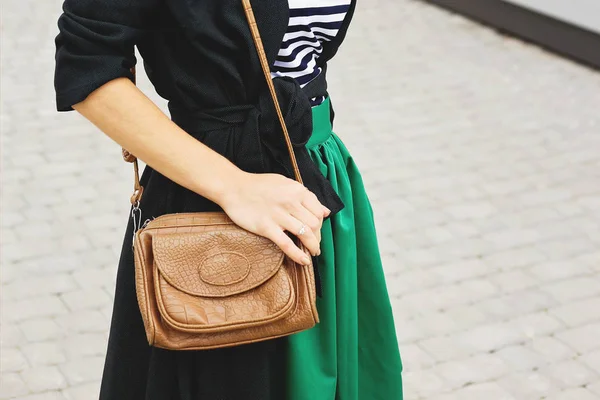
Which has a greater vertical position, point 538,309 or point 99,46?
point 99,46

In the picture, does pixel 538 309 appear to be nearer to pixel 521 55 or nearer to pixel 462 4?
pixel 521 55

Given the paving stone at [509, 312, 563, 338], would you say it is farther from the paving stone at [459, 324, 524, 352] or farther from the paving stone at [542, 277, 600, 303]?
the paving stone at [542, 277, 600, 303]

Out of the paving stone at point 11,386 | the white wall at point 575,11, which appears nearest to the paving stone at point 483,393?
the paving stone at point 11,386

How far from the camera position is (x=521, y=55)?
21.9 ft

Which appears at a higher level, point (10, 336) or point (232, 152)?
point (232, 152)

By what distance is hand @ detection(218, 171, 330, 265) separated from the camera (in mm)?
1420

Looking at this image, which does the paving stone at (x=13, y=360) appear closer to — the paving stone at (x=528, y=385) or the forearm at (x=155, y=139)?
the paving stone at (x=528, y=385)

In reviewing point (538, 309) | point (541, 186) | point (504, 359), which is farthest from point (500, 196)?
point (504, 359)

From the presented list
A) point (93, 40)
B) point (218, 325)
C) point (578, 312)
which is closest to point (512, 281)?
point (578, 312)

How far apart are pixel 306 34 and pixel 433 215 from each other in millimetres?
2932

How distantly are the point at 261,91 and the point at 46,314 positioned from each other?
7.79 feet

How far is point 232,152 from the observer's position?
1.54 meters

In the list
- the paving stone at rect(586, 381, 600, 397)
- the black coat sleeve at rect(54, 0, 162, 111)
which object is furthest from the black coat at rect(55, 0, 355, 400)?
the paving stone at rect(586, 381, 600, 397)

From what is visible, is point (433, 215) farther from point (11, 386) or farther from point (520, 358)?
point (11, 386)
